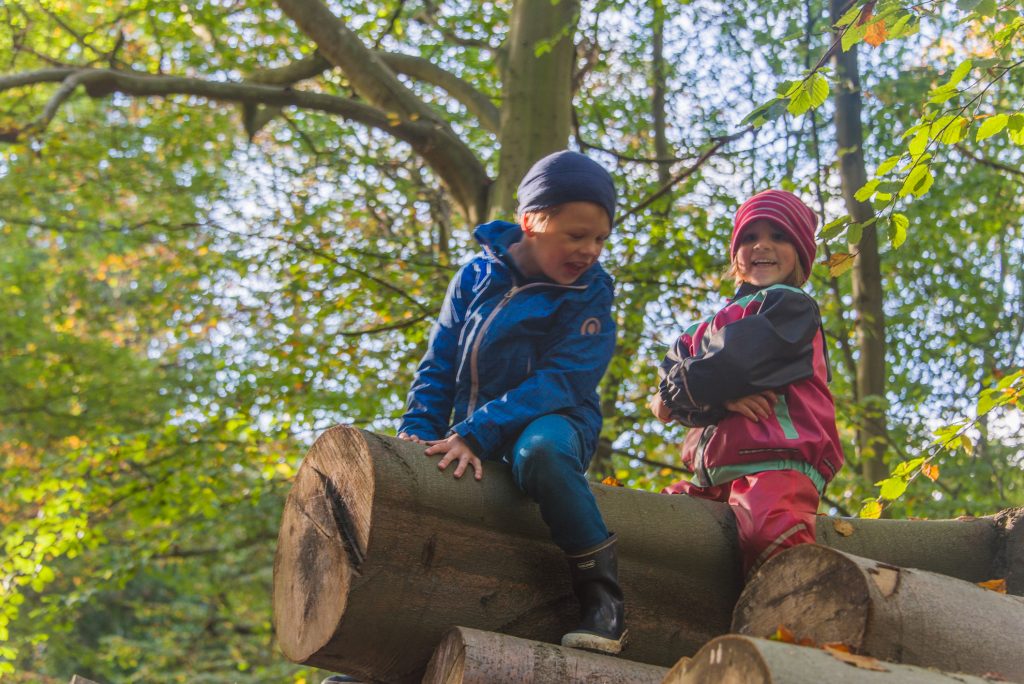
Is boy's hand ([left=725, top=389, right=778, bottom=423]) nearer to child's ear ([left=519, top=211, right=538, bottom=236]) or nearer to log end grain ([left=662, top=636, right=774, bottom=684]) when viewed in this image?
child's ear ([left=519, top=211, right=538, bottom=236])

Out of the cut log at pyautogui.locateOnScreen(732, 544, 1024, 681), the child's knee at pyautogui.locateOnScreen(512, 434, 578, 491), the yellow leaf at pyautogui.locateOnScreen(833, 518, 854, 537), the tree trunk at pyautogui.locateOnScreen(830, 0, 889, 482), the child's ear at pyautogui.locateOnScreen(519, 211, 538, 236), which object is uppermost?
the tree trunk at pyautogui.locateOnScreen(830, 0, 889, 482)

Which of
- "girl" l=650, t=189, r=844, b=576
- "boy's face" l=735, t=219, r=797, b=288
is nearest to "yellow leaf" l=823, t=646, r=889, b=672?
"girl" l=650, t=189, r=844, b=576

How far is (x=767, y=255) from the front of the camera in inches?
141

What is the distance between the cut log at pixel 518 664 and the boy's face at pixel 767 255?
146 cm

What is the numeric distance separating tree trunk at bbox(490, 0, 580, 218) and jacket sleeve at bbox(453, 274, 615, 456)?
3.90m

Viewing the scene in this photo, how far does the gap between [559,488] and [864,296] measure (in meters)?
8.36

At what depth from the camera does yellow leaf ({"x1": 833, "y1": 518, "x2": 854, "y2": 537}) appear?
130 inches

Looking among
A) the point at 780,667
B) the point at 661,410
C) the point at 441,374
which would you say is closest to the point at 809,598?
the point at 780,667

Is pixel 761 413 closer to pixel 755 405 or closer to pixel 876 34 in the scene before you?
pixel 755 405

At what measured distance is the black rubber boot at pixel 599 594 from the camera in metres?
2.69

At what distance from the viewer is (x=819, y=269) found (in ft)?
25.9

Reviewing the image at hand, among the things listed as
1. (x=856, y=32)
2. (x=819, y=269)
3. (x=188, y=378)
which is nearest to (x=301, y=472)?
(x=856, y=32)

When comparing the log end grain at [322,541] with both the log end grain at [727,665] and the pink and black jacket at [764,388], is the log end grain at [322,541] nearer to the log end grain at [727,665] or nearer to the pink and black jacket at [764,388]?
the log end grain at [727,665]

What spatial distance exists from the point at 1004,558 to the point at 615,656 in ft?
4.72
